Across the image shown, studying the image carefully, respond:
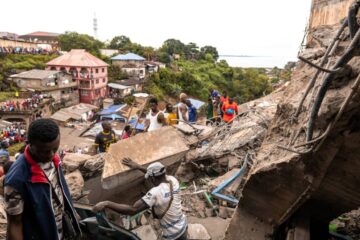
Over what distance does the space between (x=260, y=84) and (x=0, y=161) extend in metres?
46.1

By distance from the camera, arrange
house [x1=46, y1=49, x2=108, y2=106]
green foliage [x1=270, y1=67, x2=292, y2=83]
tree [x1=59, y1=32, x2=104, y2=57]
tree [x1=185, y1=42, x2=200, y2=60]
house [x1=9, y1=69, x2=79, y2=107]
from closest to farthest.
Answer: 1. green foliage [x1=270, y1=67, x2=292, y2=83]
2. house [x1=9, y1=69, x2=79, y2=107]
3. house [x1=46, y1=49, x2=108, y2=106]
4. tree [x1=59, y1=32, x2=104, y2=57]
5. tree [x1=185, y1=42, x2=200, y2=60]

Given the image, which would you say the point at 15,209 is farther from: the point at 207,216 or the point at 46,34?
the point at 46,34

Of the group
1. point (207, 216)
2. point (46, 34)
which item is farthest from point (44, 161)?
point (46, 34)

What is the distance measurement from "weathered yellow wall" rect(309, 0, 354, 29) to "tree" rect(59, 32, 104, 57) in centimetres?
4762

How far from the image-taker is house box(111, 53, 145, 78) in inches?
1768

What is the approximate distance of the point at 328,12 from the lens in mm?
3607

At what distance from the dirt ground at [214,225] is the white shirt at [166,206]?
1.49 meters

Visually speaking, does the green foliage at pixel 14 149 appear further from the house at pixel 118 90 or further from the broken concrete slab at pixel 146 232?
the broken concrete slab at pixel 146 232

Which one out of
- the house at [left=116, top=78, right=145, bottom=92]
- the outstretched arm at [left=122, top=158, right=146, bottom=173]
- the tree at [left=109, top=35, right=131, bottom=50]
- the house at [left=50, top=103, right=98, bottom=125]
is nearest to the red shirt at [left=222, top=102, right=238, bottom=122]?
the outstretched arm at [left=122, top=158, right=146, bottom=173]

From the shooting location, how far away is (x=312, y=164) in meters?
2.66

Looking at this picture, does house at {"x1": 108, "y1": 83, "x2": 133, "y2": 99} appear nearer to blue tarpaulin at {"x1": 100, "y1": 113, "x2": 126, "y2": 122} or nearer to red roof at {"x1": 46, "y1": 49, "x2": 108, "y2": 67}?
red roof at {"x1": 46, "y1": 49, "x2": 108, "y2": 67}

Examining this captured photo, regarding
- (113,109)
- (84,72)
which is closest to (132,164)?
(113,109)

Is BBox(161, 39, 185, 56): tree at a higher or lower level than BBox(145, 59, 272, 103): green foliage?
higher

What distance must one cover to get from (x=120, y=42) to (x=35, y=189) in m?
61.9
